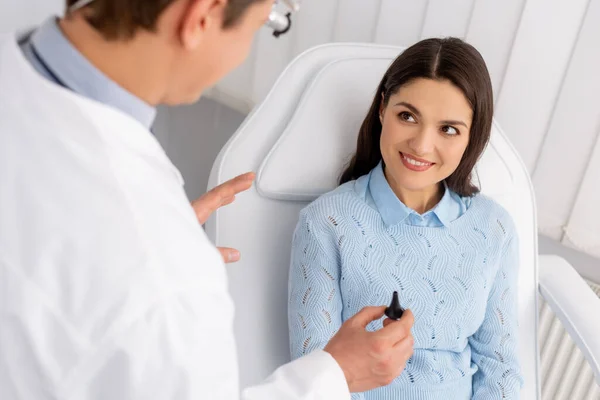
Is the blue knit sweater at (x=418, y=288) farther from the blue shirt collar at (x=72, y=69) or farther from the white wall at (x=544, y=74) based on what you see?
the blue shirt collar at (x=72, y=69)

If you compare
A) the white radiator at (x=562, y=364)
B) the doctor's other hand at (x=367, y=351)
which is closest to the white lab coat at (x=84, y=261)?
the doctor's other hand at (x=367, y=351)

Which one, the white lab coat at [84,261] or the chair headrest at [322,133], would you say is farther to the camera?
the chair headrest at [322,133]

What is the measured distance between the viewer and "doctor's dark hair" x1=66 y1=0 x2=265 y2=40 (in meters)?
0.63

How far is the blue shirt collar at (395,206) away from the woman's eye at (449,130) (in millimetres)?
143

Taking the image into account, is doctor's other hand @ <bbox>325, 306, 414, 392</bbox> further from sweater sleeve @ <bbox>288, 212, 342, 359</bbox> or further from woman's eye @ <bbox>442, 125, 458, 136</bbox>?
woman's eye @ <bbox>442, 125, 458, 136</bbox>

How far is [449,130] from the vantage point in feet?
4.14

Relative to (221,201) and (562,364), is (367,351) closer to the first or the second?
(221,201)

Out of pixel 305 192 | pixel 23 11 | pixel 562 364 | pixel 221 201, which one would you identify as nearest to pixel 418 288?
pixel 305 192

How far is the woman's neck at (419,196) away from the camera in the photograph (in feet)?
4.42

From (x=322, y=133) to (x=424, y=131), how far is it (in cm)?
25

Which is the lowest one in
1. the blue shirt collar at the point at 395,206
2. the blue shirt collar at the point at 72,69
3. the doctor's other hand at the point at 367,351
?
the doctor's other hand at the point at 367,351

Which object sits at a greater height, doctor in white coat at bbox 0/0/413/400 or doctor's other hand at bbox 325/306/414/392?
doctor in white coat at bbox 0/0/413/400

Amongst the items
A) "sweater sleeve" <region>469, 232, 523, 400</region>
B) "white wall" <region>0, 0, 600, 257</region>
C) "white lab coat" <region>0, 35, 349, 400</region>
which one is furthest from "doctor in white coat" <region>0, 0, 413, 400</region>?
"white wall" <region>0, 0, 600, 257</region>

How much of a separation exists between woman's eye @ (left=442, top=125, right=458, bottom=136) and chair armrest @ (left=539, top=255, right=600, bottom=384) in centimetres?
43
